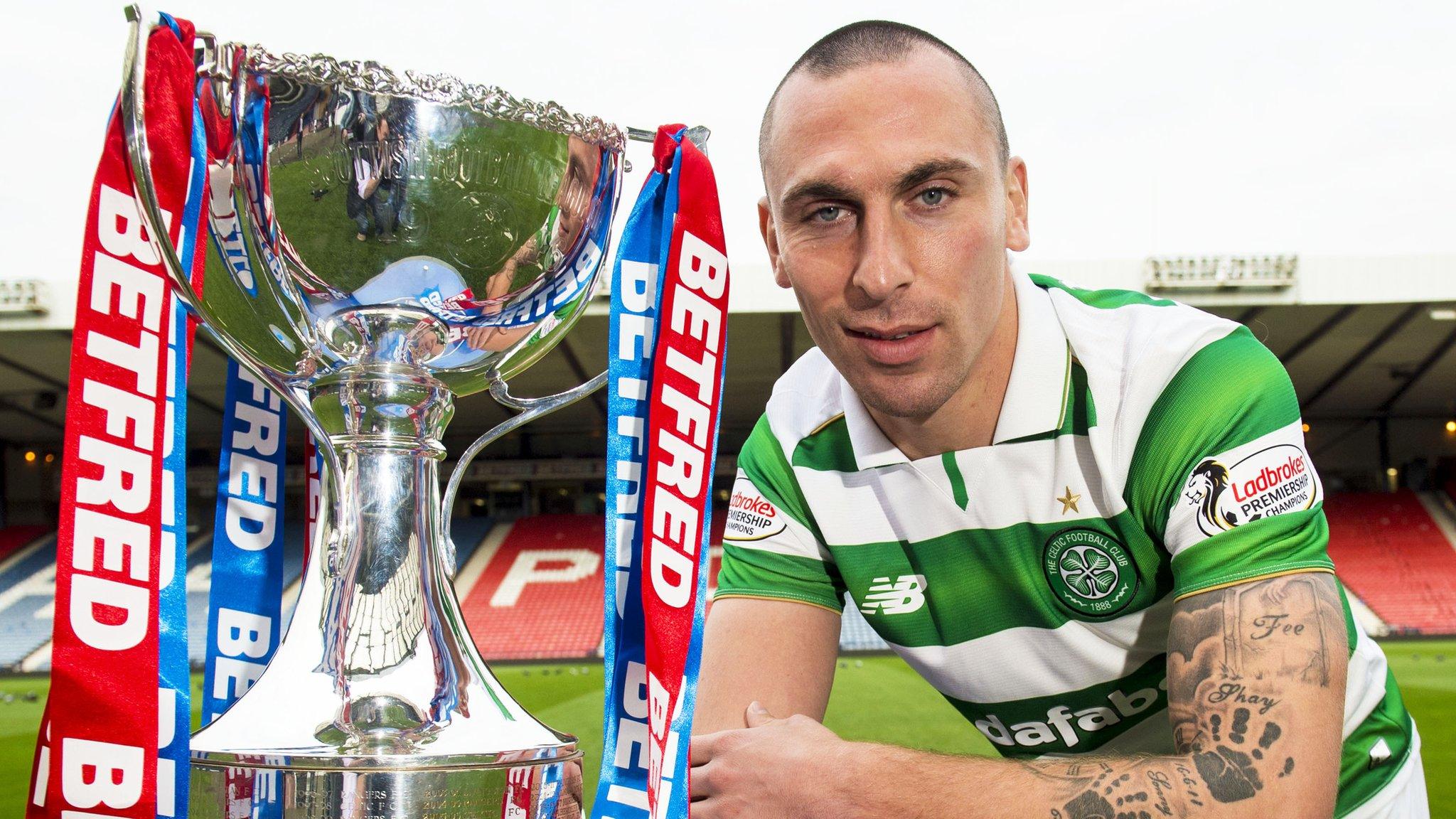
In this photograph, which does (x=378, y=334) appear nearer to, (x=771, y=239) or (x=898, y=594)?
(x=771, y=239)

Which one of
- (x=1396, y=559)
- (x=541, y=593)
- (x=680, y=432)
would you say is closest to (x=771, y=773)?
(x=680, y=432)

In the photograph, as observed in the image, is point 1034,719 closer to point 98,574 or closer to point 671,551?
point 671,551

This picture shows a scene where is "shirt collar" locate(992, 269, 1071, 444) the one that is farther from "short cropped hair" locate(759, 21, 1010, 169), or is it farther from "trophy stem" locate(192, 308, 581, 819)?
"trophy stem" locate(192, 308, 581, 819)

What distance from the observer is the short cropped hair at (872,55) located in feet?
4.17

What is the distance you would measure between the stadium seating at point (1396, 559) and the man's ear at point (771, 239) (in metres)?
15.7

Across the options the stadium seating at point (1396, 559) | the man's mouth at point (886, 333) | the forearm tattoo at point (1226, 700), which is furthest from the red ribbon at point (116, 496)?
the stadium seating at point (1396, 559)

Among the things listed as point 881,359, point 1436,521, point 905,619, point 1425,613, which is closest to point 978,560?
point 905,619

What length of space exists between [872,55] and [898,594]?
0.72m

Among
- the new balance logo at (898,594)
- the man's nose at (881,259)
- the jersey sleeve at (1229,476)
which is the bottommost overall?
the new balance logo at (898,594)

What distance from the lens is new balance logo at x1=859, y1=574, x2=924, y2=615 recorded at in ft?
5.10

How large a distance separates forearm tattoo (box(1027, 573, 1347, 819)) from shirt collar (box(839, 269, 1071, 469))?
11.8 inches

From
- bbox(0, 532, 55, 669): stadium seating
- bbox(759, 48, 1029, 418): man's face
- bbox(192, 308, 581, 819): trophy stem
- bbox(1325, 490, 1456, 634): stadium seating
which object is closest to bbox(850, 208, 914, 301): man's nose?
bbox(759, 48, 1029, 418): man's face

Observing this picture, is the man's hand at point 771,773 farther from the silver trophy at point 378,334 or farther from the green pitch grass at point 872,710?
the green pitch grass at point 872,710

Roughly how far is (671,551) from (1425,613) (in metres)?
17.2
